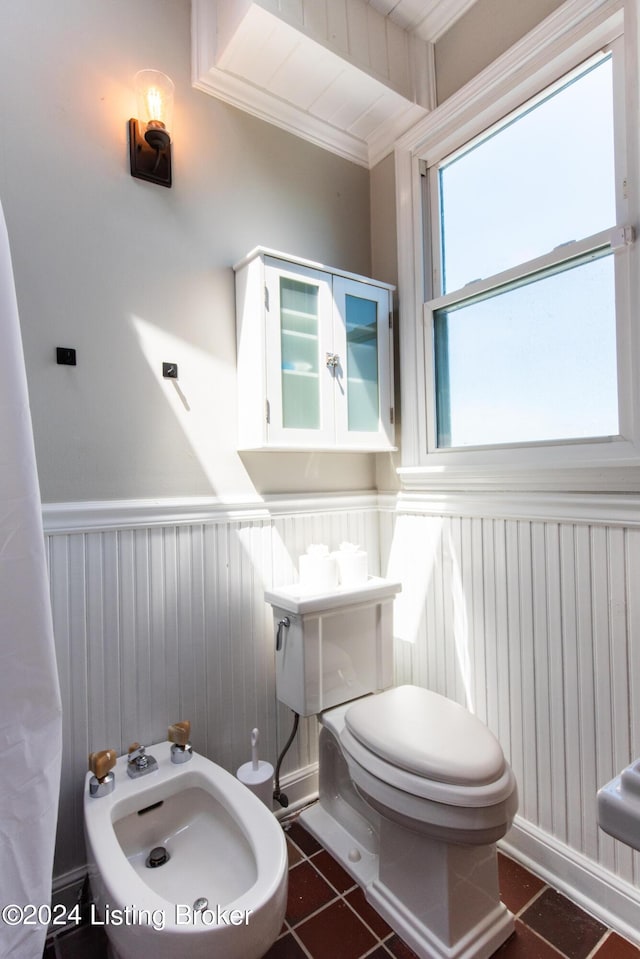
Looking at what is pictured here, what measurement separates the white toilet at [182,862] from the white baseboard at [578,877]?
81 centimetres

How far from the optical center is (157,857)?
113 centimetres

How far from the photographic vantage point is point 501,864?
1369 millimetres

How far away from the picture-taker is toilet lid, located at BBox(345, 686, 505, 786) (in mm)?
1024

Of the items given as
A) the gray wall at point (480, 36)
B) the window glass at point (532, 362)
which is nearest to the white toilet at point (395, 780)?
the window glass at point (532, 362)

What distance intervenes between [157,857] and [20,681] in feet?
2.04

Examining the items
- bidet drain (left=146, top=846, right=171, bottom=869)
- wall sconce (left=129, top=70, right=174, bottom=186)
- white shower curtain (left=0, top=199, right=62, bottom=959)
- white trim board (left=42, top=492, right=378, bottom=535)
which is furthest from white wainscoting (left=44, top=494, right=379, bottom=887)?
wall sconce (left=129, top=70, right=174, bottom=186)

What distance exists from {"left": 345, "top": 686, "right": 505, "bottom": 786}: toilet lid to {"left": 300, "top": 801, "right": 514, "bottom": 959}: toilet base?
0.17m

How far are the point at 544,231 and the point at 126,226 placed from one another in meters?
1.17

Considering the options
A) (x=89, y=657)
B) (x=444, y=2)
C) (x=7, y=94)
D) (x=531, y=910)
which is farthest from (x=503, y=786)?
(x=444, y=2)

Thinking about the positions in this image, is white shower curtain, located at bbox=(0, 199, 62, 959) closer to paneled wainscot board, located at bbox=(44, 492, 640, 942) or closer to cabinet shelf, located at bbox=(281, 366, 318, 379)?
paneled wainscot board, located at bbox=(44, 492, 640, 942)

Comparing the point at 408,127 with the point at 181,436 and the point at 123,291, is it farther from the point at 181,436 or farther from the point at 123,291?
the point at 181,436

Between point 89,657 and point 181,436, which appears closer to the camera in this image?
point 89,657

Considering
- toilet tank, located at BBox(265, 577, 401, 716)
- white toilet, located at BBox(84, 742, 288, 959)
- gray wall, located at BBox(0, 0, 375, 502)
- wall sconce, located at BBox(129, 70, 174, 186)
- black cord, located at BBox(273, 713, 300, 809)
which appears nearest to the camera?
white toilet, located at BBox(84, 742, 288, 959)

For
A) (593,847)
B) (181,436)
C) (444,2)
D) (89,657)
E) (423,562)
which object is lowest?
(593,847)
